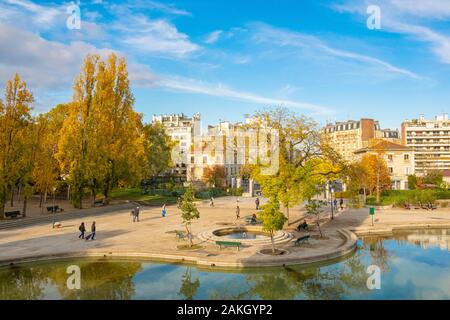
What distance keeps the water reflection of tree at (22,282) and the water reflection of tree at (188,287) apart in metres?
6.62

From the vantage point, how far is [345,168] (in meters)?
31.9

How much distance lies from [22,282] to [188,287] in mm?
8813

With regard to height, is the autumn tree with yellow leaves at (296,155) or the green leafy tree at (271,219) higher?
the autumn tree with yellow leaves at (296,155)

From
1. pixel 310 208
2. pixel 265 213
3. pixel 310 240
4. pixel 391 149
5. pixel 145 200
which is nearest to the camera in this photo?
pixel 265 213

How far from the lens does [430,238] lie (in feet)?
97.1

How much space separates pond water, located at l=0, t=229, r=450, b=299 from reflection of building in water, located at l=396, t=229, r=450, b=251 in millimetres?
3852

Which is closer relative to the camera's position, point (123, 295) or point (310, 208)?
point (123, 295)

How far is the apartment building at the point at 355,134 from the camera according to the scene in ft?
392

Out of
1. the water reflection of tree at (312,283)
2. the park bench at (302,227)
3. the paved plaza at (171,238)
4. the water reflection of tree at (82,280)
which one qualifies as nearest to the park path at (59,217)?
the paved plaza at (171,238)

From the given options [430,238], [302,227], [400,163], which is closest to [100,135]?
[302,227]

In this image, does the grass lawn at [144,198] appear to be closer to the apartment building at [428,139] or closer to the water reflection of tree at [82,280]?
the water reflection of tree at [82,280]

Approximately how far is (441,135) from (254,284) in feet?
387

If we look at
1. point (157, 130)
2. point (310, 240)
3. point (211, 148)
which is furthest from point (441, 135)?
point (310, 240)

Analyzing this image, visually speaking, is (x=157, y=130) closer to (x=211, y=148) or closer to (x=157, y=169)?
(x=157, y=169)
